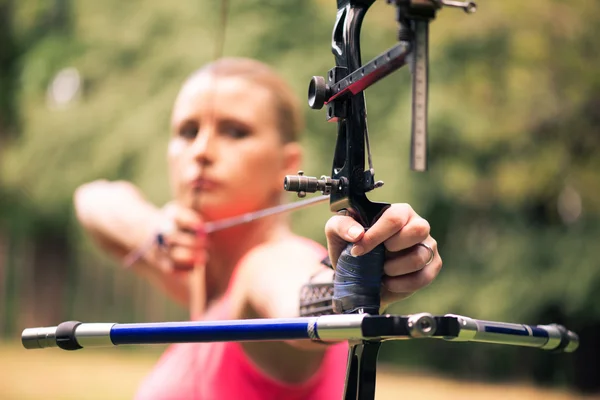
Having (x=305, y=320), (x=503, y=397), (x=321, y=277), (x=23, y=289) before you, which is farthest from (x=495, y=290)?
(x=305, y=320)

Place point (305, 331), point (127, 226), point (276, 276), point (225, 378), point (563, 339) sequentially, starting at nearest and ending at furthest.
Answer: point (305, 331) → point (563, 339) → point (276, 276) → point (225, 378) → point (127, 226)

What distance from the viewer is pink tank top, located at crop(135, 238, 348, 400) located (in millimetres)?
1066

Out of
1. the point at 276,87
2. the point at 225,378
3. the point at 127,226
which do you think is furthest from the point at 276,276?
the point at 127,226

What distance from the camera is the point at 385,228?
0.61 meters

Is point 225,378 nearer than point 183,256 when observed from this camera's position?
Yes

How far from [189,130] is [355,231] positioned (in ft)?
2.65

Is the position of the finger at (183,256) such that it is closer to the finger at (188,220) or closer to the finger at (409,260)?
the finger at (188,220)

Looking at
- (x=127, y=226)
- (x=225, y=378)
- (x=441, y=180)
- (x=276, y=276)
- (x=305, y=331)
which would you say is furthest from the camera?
(x=441, y=180)

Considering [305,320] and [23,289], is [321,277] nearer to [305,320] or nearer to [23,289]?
[305,320]

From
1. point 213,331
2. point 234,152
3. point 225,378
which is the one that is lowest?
point 225,378

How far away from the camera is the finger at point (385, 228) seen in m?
0.61

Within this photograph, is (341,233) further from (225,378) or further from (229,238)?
(229,238)

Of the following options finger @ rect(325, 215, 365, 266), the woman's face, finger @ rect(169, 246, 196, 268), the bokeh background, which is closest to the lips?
the woman's face

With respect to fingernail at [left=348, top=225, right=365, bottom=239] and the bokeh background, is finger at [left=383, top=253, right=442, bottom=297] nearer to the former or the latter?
fingernail at [left=348, top=225, right=365, bottom=239]
